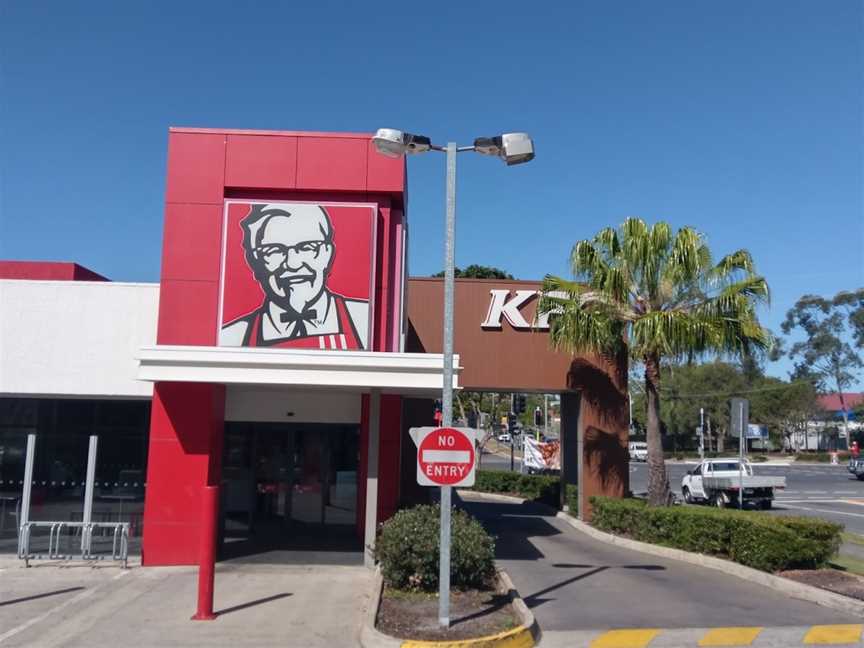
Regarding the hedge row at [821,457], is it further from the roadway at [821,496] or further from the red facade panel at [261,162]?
the red facade panel at [261,162]

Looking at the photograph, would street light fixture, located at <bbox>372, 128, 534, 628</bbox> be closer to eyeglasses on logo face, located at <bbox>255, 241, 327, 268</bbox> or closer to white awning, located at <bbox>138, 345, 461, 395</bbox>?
white awning, located at <bbox>138, 345, 461, 395</bbox>

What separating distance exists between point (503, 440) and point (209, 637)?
87821 millimetres

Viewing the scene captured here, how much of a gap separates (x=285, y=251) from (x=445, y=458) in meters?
→ 6.33

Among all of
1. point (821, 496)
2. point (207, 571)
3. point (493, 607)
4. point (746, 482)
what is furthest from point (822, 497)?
point (207, 571)

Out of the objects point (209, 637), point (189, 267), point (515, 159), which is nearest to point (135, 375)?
point (189, 267)

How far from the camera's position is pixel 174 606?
1015 cm

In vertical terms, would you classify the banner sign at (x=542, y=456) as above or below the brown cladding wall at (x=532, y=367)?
below

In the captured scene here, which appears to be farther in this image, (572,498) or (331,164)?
(572,498)

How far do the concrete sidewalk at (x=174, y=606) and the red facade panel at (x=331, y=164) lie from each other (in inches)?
256

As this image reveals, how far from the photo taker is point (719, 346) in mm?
15609

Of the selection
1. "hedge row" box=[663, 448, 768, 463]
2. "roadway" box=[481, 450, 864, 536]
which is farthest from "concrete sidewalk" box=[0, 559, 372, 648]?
"hedge row" box=[663, 448, 768, 463]

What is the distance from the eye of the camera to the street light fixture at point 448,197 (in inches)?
343

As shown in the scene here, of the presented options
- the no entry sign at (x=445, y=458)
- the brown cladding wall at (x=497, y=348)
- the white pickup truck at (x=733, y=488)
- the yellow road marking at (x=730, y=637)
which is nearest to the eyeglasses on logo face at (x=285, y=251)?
the no entry sign at (x=445, y=458)

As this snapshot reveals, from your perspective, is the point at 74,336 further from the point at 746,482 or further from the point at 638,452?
the point at 638,452
